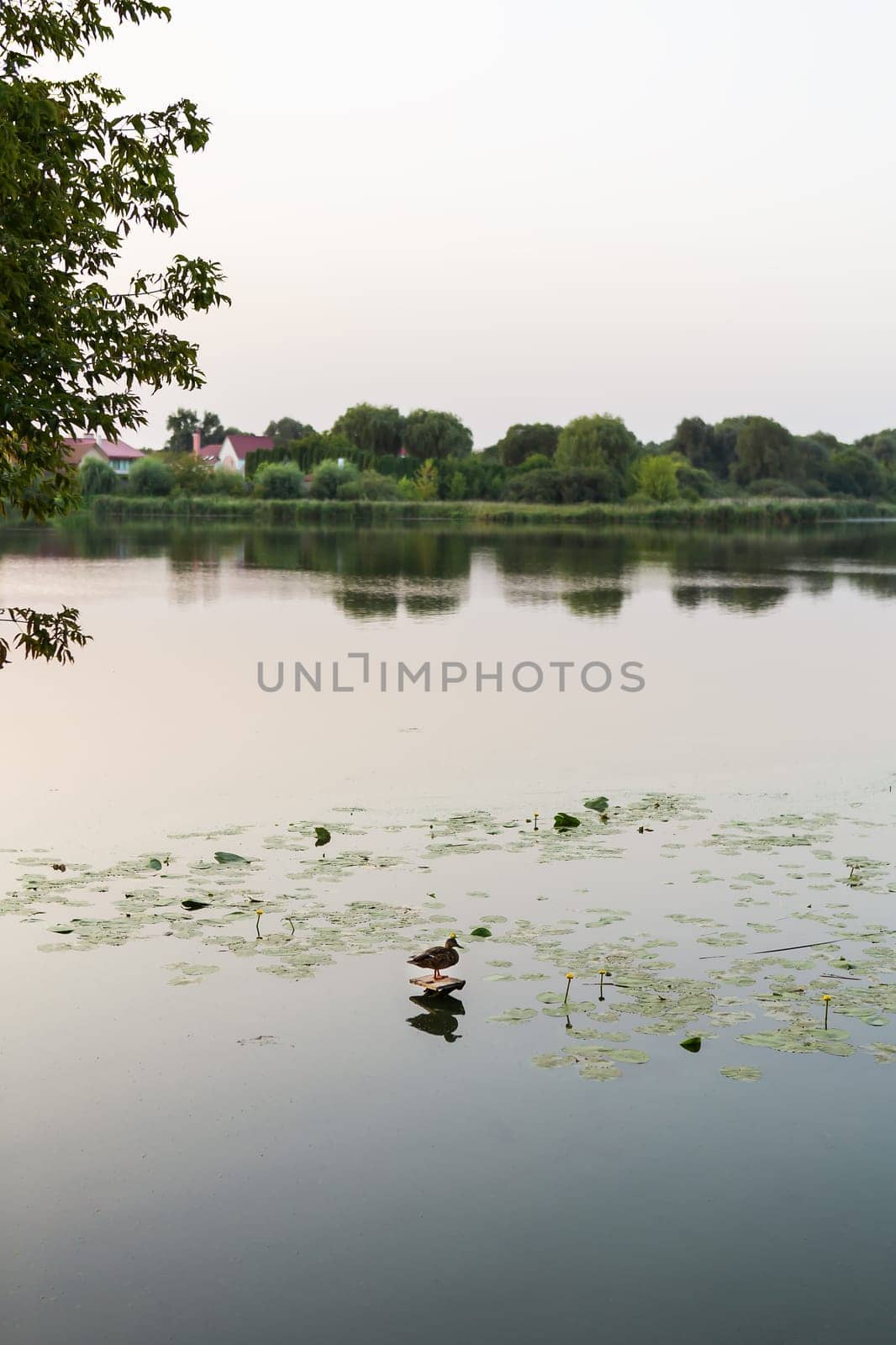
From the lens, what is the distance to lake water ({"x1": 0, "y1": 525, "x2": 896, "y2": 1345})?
5102 mm

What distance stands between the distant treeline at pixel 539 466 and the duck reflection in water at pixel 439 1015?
9082cm

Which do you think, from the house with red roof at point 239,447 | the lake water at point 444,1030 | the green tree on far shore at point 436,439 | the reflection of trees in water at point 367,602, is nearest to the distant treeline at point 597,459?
the green tree on far shore at point 436,439

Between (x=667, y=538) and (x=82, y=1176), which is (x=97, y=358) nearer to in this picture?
(x=82, y=1176)

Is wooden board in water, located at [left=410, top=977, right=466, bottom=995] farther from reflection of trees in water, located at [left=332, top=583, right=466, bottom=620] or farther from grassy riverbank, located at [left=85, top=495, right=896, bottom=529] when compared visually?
grassy riverbank, located at [left=85, top=495, right=896, bottom=529]

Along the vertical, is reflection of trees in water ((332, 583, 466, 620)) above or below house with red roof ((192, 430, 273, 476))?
below

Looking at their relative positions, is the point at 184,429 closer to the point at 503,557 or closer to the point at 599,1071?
the point at 503,557

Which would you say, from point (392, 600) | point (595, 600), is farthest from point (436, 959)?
point (595, 600)

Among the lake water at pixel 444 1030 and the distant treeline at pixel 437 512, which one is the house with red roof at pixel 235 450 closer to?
the distant treeline at pixel 437 512

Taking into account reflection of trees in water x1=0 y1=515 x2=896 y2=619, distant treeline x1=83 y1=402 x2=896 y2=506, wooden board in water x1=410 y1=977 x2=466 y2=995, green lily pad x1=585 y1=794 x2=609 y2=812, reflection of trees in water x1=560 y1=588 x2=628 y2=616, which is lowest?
wooden board in water x1=410 y1=977 x2=466 y2=995

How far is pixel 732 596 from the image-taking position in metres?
36.3

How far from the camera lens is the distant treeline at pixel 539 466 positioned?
10362cm

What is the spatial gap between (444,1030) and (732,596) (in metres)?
30.4

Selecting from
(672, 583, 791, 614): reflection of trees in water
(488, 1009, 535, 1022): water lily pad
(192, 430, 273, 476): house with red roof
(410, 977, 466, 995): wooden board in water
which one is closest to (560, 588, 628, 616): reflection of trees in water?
(672, 583, 791, 614): reflection of trees in water

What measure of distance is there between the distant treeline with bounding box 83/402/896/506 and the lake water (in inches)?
3361
